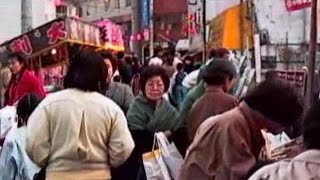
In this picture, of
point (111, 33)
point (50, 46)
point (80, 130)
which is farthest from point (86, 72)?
point (111, 33)

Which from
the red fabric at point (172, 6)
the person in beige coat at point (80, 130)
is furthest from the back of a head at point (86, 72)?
the red fabric at point (172, 6)

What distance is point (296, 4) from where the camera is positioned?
9258mm

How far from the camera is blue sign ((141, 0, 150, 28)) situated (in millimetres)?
45906

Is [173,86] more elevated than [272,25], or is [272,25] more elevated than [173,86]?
[272,25]

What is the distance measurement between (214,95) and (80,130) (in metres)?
1.63

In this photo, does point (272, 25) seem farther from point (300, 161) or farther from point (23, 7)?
point (23, 7)

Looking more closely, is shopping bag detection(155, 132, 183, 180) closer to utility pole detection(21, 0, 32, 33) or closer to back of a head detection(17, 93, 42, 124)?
back of a head detection(17, 93, 42, 124)

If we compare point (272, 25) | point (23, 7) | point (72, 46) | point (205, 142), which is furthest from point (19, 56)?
point (23, 7)

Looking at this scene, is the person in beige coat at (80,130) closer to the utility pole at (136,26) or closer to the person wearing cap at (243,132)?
the person wearing cap at (243,132)

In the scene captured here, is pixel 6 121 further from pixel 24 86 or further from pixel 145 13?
pixel 145 13

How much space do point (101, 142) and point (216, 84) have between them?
4.93ft

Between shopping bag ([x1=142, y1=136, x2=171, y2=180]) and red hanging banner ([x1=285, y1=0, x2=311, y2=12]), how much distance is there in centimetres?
366

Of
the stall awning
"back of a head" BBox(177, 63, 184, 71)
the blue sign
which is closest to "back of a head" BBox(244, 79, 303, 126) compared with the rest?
the stall awning

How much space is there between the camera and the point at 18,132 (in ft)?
21.8
